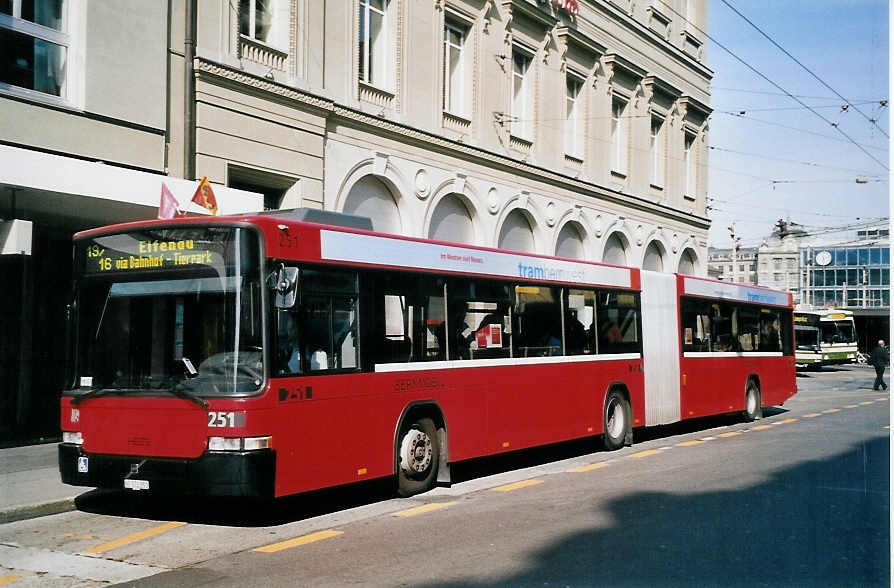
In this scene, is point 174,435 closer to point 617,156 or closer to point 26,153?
point 26,153

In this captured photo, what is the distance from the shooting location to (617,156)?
3112cm

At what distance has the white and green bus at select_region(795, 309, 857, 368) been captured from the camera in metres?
50.3

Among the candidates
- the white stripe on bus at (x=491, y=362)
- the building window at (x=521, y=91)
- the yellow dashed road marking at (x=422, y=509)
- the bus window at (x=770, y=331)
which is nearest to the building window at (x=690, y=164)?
the building window at (x=521, y=91)

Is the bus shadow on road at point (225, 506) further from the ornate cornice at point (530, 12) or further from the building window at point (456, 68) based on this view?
the ornate cornice at point (530, 12)

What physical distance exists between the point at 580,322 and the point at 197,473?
738 cm

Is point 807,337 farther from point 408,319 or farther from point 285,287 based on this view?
point 285,287

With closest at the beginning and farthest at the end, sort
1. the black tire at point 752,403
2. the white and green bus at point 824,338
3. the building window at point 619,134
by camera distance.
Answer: the black tire at point 752,403
the building window at point 619,134
the white and green bus at point 824,338

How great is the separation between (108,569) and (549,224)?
20527 millimetres

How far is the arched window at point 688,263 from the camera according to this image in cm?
3656

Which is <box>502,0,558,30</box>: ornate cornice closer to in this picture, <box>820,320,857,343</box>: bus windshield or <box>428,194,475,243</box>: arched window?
<box>428,194,475,243</box>: arched window

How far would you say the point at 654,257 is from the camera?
34.5 meters

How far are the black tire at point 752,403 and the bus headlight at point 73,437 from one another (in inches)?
585

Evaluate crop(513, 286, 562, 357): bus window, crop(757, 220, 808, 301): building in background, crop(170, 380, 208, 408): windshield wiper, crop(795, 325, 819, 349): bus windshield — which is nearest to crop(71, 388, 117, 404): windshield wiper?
crop(170, 380, 208, 408): windshield wiper

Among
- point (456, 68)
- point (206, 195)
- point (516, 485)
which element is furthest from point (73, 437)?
point (456, 68)
